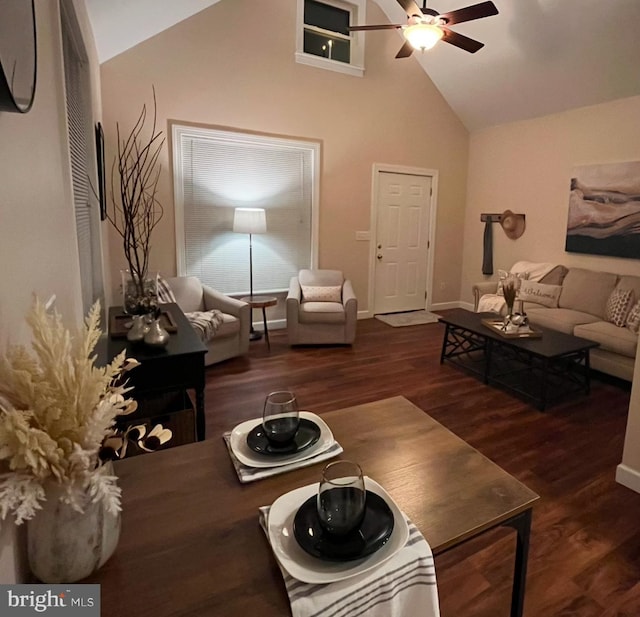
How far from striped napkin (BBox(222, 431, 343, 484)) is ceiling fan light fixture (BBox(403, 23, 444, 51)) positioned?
319 centimetres

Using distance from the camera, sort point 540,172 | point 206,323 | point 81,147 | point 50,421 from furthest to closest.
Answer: point 540,172 → point 206,323 → point 81,147 → point 50,421

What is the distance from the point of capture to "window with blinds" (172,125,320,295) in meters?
4.44

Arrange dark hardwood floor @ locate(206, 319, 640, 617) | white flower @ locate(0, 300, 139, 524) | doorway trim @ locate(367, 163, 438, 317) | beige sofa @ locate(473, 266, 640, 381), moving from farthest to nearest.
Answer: doorway trim @ locate(367, 163, 438, 317)
beige sofa @ locate(473, 266, 640, 381)
dark hardwood floor @ locate(206, 319, 640, 617)
white flower @ locate(0, 300, 139, 524)

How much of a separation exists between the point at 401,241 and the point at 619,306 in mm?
2777

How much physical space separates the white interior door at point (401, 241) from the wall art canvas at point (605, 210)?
1.88 m

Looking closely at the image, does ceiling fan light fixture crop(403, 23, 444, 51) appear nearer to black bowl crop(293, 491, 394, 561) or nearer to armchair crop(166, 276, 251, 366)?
armchair crop(166, 276, 251, 366)

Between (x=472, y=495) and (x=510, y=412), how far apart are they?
2366mm

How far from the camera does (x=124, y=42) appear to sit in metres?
3.54

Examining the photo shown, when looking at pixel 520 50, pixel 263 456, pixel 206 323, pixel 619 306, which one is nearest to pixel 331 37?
pixel 520 50

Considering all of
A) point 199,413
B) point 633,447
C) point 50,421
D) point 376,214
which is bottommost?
point 633,447

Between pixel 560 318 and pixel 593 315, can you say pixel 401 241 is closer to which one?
pixel 560 318

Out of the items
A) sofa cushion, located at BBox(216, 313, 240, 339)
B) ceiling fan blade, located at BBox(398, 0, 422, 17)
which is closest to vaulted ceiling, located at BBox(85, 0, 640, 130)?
ceiling fan blade, located at BBox(398, 0, 422, 17)

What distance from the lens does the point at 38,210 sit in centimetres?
107

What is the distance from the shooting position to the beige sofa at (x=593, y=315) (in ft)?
11.6
